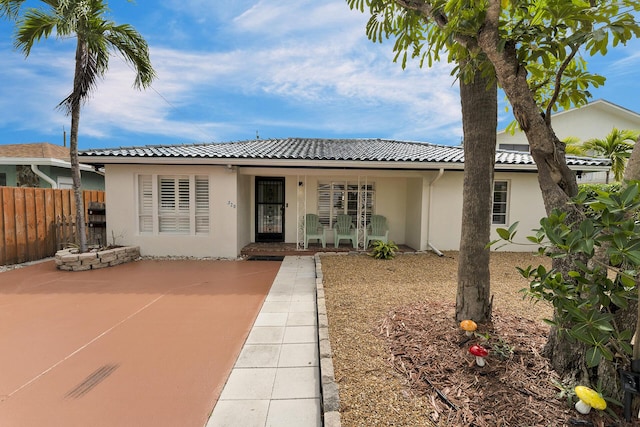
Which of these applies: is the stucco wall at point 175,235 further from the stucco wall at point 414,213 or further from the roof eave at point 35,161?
the stucco wall at point 414,213

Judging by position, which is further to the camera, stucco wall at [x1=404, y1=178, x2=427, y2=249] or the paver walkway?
stucco wall at [x1=404, y1=178, x2=427, y2=249]

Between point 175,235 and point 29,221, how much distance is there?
350 cm

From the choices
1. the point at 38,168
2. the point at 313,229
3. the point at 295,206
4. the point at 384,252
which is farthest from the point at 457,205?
the point at 38,168

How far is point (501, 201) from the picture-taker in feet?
30.5

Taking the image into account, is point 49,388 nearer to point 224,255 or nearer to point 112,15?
point 224,255

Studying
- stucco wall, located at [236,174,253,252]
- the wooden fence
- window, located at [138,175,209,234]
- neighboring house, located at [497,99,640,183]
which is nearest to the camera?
the wooden fence

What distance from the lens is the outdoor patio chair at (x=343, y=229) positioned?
9.32 meters

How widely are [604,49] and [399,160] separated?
250 inches

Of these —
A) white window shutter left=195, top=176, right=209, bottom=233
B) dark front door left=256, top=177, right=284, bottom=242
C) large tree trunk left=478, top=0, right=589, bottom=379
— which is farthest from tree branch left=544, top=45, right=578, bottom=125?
dark front door left=256, top=177, right=284, bottom=242

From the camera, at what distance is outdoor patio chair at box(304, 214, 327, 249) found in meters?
9.14

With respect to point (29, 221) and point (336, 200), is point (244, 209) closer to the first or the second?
point (336, 200)

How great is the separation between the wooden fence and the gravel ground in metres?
7.64

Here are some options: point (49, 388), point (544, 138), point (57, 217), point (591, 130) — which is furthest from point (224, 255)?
point (591, 130)

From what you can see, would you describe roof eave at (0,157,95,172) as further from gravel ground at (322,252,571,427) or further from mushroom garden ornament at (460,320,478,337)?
mushroom garden ornament at (460,320,478,337)
